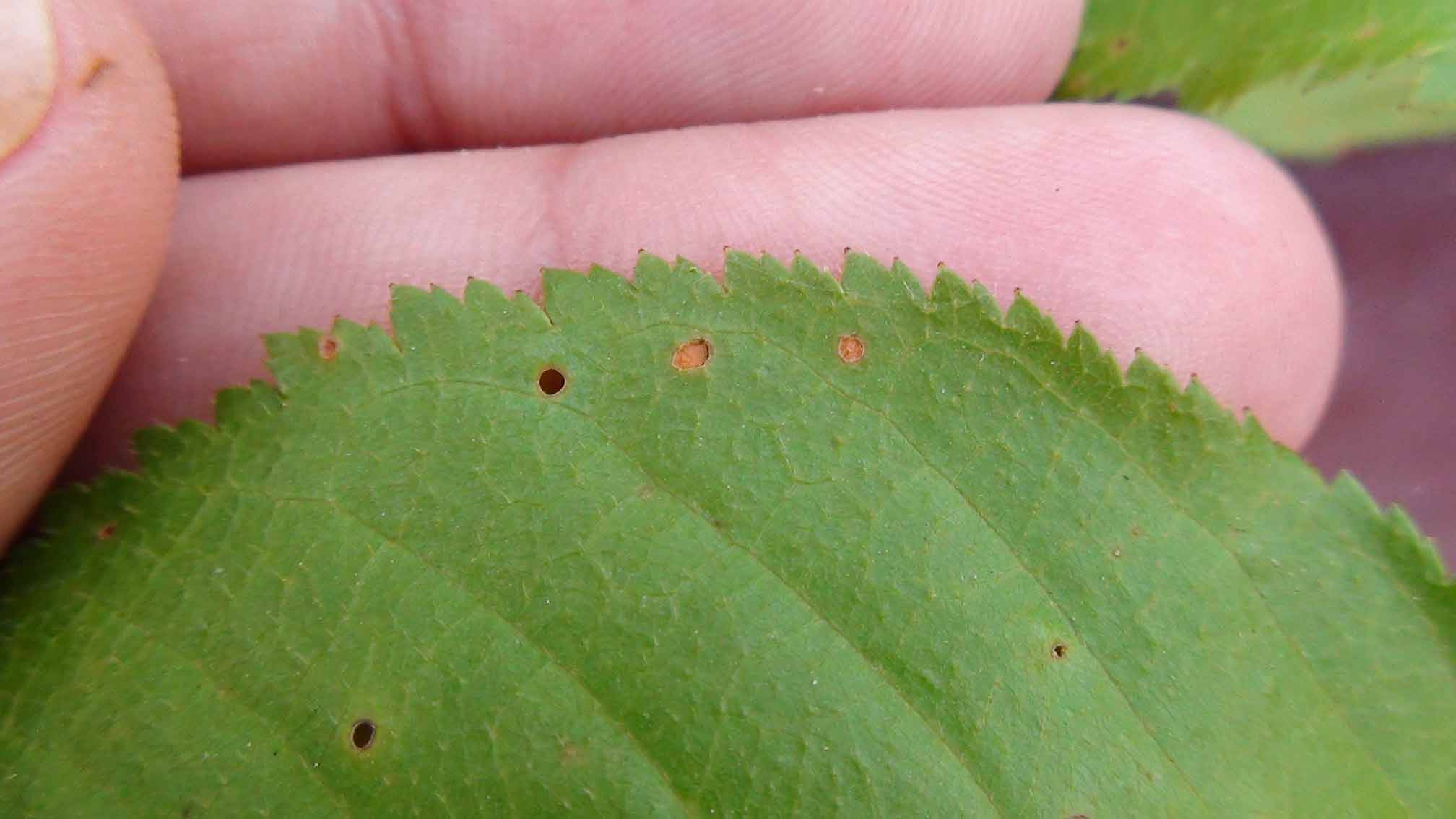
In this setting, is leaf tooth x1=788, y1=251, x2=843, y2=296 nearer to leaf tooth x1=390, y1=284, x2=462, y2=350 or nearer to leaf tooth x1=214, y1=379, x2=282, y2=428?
leaf tooth x1=390, y1=284, x2=462, y2=350

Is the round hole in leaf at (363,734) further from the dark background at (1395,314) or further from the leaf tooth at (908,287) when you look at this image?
the dark background at (1395,314)

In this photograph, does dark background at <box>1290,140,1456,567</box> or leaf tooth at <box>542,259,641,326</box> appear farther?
dark background at <box>1290,140,1456,567</box>

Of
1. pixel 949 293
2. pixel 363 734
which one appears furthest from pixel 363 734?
pixel 949 293

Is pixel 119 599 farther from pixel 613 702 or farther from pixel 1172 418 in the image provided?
pixel 1172 418

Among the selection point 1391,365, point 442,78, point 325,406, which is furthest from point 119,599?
point 1391,365

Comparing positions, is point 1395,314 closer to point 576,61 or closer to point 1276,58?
point 1276,58

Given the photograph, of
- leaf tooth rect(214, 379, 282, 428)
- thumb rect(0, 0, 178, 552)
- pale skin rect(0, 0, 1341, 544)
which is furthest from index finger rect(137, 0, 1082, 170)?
leaf tooth rect(214, 379, 282, 428)
